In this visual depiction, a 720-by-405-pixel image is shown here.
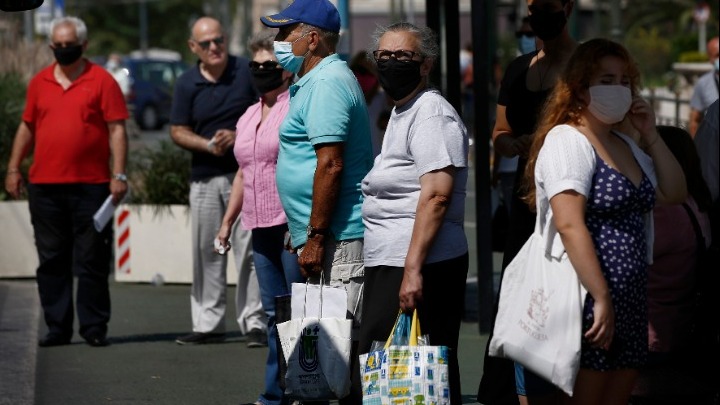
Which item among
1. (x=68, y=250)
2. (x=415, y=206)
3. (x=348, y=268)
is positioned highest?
(x=415, y=206)

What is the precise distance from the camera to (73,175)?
29.0ft

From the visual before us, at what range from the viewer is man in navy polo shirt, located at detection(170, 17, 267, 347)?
894cm

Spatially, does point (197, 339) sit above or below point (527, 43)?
below

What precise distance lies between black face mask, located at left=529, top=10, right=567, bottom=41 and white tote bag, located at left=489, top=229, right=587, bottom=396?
5.59 feet

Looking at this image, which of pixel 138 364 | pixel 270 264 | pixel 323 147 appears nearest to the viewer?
pixel 323 147

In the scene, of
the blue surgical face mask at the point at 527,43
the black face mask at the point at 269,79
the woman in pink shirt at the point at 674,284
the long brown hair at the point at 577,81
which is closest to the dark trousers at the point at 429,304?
the long brown hair at the point at 577,81

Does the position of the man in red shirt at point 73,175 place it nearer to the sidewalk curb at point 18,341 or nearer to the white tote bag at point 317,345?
the sidewalk curb at point 18,341

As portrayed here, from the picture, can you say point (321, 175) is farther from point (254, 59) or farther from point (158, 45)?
point (158, 45)

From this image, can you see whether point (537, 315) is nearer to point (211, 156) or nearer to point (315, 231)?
point (315, 231)

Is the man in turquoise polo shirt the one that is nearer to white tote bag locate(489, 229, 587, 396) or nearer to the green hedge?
white tote bag locate(489, 229, 587, 396)

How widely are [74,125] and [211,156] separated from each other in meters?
0.85

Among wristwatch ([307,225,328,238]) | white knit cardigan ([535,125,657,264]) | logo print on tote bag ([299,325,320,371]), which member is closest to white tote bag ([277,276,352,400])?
logo print on tote bag ([299,325,320,371])

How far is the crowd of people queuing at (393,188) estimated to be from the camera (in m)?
4.84

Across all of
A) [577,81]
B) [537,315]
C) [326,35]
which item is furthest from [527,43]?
[537,315]
